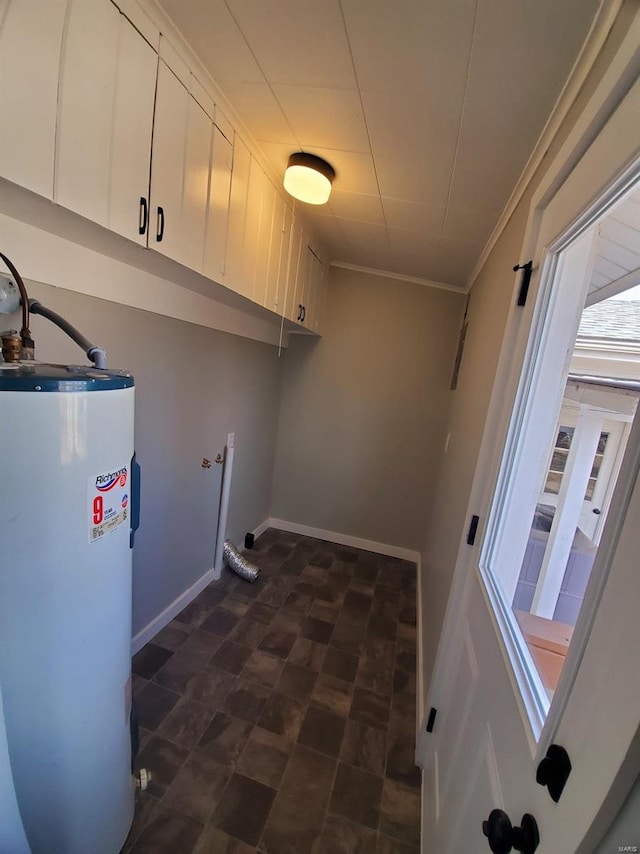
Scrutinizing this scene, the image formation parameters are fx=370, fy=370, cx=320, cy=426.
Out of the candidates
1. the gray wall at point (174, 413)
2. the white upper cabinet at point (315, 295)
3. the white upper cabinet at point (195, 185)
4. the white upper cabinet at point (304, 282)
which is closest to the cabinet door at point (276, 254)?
the white upper cabinet at point (304, 282)

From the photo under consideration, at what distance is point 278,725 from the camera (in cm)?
161

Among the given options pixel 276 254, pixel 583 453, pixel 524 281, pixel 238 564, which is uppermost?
pixel 276 254

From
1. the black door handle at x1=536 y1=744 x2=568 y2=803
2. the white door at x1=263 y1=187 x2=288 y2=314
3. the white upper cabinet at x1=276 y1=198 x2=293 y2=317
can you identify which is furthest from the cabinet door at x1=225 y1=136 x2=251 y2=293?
the black door handle at x1=536 y1=744 x2=568 y2=803

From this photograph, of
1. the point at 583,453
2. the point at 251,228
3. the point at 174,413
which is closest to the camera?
the point at 583,453

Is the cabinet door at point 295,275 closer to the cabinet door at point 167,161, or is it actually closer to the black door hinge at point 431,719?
the cabinet door at point 167,161

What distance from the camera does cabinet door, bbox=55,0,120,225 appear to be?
0.86 metres

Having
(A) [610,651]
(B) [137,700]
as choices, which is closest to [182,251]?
(A) [610,651]

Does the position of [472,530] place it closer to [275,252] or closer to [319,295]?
[275,252]

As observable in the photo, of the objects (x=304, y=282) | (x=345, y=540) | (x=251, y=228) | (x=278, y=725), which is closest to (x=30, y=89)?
(x=251, y=228)

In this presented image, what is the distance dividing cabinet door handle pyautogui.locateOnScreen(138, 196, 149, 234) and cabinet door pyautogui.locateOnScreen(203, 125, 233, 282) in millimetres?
318

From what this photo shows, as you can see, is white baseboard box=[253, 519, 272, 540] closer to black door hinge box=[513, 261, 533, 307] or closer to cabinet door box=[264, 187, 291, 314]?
cabinet door box=[264, 187, 291, 314]

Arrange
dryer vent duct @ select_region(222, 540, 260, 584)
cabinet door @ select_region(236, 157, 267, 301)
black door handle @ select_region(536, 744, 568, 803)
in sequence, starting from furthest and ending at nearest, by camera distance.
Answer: dryer vent duct @ select_region(222, 540, 260, 584)
cabinet door @ select_region(236, 157, 267, 301)
black door handle @ select_region(536, 744, 568, 803)

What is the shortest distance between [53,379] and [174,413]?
1.19 metres

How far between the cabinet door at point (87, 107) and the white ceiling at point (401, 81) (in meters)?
0.24
